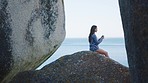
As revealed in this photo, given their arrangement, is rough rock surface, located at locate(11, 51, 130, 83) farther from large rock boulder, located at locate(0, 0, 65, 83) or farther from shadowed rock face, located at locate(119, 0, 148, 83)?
shadowed rock face, located at locate(119, 0, 148, 83)

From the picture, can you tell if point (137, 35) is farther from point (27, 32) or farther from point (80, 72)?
point (80, 72)

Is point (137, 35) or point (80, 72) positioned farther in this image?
point (80, 72)

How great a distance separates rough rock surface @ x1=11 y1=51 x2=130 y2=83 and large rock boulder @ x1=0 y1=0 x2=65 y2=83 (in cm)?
18

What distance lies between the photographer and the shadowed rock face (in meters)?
2.20

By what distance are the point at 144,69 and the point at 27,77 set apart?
2.66 metres

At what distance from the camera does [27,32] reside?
4.22m

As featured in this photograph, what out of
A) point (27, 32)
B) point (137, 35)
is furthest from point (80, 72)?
point (137, 35)

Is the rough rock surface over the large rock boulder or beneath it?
beneath

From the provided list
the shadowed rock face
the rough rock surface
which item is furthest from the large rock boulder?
the shadowed rock face

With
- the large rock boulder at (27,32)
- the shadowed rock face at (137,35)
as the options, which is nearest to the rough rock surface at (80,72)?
the large rock boulder at (27,32)

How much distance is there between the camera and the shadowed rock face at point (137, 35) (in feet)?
7.21

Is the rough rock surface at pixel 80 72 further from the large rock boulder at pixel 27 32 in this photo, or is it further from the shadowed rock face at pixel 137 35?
the shadowed rock face at pixel 137 35

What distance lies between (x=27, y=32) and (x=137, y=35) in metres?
2.25

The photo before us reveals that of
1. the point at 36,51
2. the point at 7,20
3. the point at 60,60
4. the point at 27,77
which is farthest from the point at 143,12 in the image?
the point at 60,60
